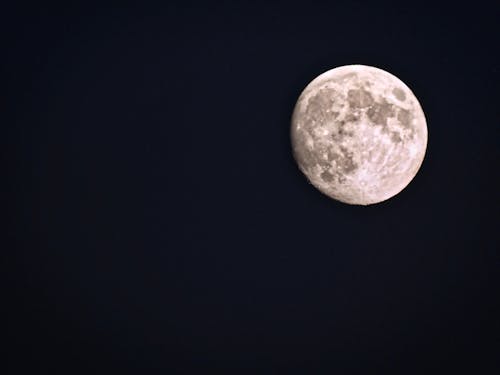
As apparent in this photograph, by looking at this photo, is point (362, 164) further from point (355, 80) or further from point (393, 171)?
point (355, 80)

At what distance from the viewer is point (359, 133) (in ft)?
8.66

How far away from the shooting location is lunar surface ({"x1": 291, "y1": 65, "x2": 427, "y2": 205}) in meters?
2.66

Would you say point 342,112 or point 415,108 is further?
point 415,108

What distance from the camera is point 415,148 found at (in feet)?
9.22

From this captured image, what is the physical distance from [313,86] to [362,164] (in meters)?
0.67

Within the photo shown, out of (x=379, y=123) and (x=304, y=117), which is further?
(x=304, y=117)

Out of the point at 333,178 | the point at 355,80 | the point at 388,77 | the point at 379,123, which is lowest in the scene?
the point at 333,178

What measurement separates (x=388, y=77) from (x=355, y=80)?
30cm

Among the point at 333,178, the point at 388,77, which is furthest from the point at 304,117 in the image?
the point at 388,77

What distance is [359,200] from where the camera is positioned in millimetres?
2965

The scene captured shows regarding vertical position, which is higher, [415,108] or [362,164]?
[415,108]

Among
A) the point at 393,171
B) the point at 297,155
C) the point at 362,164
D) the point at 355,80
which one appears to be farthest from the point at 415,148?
the point at 297,155

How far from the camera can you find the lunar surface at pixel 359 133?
8.72ft

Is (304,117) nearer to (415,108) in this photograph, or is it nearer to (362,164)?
(362,164)
